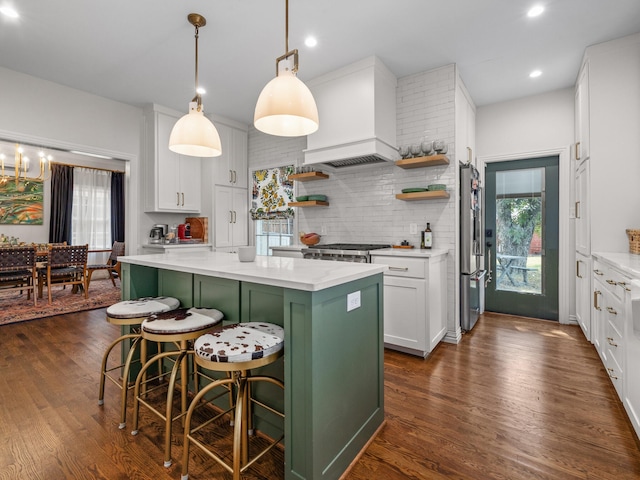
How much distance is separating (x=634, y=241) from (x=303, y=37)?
3267 millimetres

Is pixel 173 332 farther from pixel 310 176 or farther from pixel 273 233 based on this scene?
pixel 273 233

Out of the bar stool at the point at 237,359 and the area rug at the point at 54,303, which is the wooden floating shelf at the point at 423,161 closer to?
the bar stool at the point at 237,359

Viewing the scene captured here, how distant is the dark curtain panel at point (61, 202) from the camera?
684cm

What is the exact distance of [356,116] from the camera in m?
3.31

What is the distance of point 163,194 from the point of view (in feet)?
15.0

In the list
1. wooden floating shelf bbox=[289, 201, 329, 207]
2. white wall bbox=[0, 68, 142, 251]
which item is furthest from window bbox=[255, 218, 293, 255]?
white wall bbox=[0, 68, 142, 251]

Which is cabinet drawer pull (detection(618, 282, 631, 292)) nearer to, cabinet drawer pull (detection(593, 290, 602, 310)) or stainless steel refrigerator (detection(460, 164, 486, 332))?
cabinet drawer pull (detection(593, 290, 602, 310))

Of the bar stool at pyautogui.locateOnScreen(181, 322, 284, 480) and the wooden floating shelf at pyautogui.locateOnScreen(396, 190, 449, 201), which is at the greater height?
the wooden floating shelf at pyautogui.locateOnScreen(396, 190, 449, 201)

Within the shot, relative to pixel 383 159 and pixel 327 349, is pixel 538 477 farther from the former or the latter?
pixel 383 159

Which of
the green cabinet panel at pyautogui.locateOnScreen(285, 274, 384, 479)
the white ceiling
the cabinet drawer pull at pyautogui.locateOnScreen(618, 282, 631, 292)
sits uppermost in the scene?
the white ceiling

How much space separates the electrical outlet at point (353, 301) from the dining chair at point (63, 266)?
5.41 metres

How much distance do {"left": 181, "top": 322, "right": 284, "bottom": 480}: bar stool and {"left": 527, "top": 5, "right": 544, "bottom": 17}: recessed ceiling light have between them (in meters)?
3.06

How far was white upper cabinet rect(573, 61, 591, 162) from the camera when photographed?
3.05 meters

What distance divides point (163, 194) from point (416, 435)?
4305 mm
